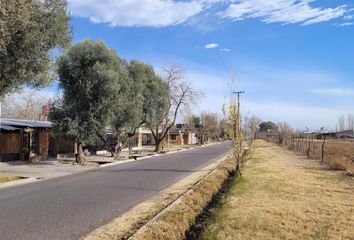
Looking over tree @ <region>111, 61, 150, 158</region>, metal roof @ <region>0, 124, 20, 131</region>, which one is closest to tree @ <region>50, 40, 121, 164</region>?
metal roof @ <region>0, 124, 20, 131</region>

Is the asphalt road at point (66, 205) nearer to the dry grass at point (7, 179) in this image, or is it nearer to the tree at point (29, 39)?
the dry grass at point (7, 179)

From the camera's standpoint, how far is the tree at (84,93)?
90.7 ft

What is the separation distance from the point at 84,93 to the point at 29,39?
37.3ft

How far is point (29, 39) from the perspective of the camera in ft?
53.6

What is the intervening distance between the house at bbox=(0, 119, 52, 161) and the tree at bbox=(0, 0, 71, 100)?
470 inches

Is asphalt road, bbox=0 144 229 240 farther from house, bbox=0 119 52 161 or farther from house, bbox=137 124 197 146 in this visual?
house, bbox=137 124 197 146

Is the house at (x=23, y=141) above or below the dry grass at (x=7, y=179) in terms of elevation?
above

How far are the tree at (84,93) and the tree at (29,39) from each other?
8599 mm

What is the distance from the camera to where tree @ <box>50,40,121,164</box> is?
27.6 meters

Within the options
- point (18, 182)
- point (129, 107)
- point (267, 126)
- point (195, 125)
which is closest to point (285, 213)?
point (18, 182)

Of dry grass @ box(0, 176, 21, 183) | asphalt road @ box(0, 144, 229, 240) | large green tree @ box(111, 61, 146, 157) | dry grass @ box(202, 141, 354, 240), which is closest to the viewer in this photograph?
dry grass @ box(202, 141, 354, 240)

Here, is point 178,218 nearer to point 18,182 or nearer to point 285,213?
point 285,213

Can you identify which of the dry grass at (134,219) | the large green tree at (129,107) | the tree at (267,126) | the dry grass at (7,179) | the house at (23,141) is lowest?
the dry grass at (134,219)

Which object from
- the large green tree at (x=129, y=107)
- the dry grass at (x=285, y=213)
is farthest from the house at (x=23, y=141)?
the dry grass at (x=285, y=213)
